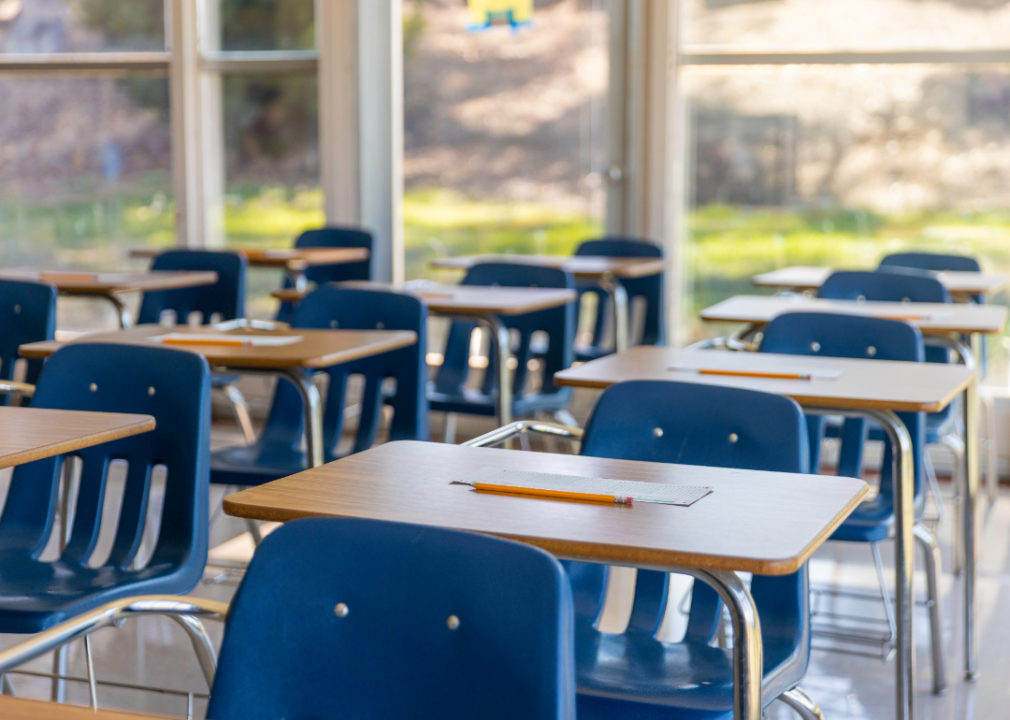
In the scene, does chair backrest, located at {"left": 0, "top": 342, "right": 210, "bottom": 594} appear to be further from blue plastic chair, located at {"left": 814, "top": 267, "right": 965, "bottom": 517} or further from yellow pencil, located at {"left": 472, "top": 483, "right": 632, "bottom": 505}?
blue plastic chair, located at {"left": 814, "top": 267, "right": 965, "bottom": 517}

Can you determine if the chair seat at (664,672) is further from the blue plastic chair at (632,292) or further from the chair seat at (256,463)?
the blue plastic chair at (632,292)

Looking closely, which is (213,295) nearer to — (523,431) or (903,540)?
(523,431)

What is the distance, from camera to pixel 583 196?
573 cm

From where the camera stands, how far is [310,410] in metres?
2.80

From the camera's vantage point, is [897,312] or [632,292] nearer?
[897,312]

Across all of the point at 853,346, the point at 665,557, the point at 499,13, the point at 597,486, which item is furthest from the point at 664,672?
the point at 499,13

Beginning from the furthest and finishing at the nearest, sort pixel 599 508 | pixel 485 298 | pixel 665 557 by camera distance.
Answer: pixel 485 298
pixel 599 508
pixel 665 557

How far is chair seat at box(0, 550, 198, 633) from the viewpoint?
200 centimetres

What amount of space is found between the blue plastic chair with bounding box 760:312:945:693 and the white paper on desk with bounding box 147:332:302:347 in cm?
117

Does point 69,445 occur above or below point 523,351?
above

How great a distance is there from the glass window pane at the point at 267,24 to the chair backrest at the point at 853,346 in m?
3.79

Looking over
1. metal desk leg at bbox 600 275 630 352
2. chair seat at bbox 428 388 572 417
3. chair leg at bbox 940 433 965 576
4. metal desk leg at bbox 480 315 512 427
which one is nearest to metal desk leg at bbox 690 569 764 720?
chair leg at bbox 940 433 965 576

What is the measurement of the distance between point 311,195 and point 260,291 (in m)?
0.60

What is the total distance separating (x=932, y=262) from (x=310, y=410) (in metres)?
2.83
